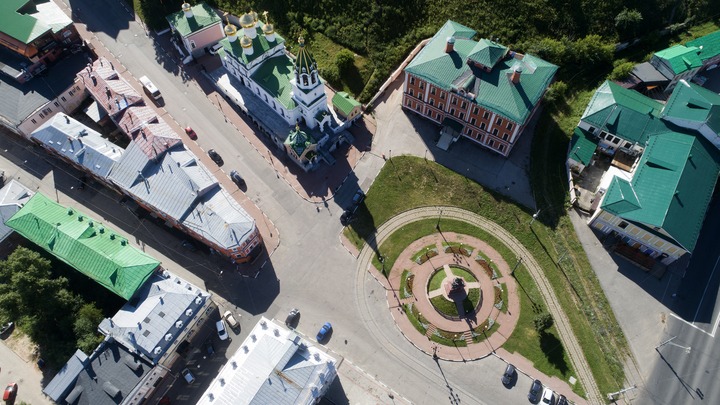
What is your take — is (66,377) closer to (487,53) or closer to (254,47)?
(254,47)

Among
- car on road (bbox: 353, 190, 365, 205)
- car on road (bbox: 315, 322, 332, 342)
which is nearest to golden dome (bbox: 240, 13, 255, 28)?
car on road (bbox: 353, 190, 365, 205)

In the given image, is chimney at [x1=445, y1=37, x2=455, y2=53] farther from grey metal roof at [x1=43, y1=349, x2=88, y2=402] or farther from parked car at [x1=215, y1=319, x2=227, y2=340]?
grey metal roof at [x1=43, y1=349, x2=88, y2=402]

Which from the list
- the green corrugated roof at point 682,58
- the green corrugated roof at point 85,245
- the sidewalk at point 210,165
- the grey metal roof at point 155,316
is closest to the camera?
the grey metal roof at point 155,316

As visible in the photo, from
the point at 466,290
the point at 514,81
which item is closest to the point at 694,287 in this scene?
the point at 466,290

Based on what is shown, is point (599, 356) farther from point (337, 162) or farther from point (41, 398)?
point (41, 398)

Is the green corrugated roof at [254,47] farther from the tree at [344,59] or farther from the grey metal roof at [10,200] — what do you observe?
the grey metal roof at [10,200]

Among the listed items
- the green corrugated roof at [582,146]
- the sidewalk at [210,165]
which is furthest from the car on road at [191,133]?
the green corrugated roof at [582,146]

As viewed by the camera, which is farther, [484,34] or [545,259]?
[484,34]
